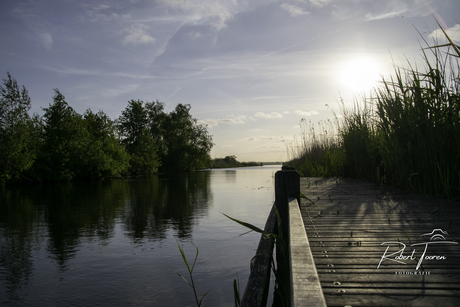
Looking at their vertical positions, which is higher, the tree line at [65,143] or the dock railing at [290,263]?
the tree line at [65,143]

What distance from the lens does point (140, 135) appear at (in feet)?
135

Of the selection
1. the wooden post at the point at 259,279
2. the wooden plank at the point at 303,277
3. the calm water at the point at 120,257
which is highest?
the wooden plank at the point at 303,277

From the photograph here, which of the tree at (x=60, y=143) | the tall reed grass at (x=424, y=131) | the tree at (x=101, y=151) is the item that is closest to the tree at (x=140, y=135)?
the tree at (x=101, y=151)

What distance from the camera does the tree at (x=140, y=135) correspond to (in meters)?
38.7

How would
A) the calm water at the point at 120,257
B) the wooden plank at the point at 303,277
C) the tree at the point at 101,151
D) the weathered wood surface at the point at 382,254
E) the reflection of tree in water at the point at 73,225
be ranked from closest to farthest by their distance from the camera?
the wooden plank at the point at 303,277 → the weathered wood surface at the point at 382,254 → the calm water at the point at 120,257 → the reflection of tree in water at the point at 73,225 → the tree at the point at 101,151

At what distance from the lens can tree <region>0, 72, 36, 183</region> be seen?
20.5m

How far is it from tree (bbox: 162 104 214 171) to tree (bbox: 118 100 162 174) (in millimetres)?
2922

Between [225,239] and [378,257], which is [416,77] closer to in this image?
[378,257]

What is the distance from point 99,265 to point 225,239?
2.20 metres

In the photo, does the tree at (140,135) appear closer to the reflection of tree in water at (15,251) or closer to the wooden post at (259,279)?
the reflection of tree in water at (15,251)

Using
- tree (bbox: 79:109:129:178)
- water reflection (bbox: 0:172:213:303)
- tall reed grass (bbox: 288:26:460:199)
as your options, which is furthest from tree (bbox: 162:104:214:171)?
tall reed grass (bbox: 288:26:460:199)

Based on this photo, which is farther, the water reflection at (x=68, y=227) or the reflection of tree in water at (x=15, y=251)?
the water reflection at (x=68, y=227)

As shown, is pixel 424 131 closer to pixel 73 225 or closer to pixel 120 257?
pixel 120 257

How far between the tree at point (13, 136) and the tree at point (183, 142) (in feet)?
79.9
